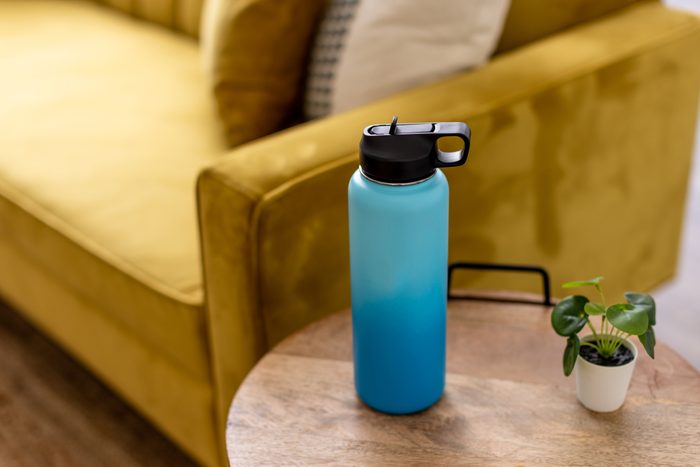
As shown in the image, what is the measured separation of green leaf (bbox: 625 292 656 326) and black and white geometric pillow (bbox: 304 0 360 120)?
2.60 feet

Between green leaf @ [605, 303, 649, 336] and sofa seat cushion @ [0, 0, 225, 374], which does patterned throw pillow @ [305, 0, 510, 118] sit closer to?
sofa seat cushion @ [0, 0, 225, 374]

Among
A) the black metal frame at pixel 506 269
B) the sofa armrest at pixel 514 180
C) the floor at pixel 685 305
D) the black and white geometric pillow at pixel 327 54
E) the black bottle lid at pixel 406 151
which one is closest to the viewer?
the black bottle lid at pixel 406 151

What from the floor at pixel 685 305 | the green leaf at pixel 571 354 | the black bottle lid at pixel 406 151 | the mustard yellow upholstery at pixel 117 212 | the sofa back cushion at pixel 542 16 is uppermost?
the black bottle lid at pixel 406 151

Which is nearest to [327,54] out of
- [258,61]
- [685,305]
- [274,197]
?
[258,61]

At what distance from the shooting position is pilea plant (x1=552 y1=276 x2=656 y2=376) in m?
0.85

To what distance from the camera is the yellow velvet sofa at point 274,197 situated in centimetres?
119

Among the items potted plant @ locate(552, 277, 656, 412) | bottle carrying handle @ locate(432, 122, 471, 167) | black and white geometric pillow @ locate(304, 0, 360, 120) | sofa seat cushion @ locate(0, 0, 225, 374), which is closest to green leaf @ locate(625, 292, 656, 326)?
potted plant @ locate(552, 277, 656, 412)

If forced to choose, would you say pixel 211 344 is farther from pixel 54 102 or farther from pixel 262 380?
pixel 54 102

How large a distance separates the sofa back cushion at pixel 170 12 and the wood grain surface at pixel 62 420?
0.86 m

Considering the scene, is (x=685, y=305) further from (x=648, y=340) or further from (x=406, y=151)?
(x=406, y=151)

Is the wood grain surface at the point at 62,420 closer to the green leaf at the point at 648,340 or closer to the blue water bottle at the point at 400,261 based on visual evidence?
the blue water bottle at the point at 400,261

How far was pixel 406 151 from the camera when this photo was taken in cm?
82

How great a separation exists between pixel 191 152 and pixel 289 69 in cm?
24

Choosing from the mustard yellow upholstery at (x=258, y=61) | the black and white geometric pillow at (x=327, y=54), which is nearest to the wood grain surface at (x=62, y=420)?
the mustard yellow upholstery at (x=258, y=61)
